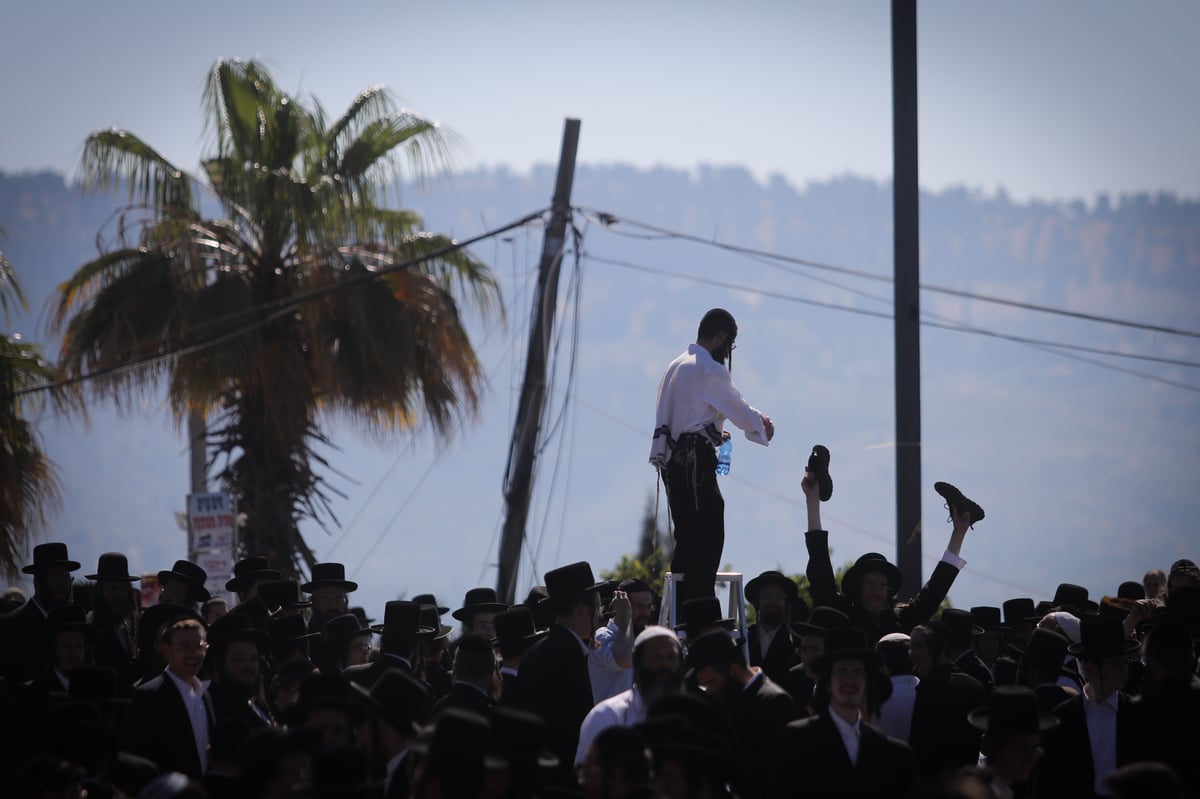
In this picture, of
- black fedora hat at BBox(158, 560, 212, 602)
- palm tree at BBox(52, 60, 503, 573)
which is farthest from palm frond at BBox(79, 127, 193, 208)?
black fedora hat at BBox(158, 560, 212, 602)

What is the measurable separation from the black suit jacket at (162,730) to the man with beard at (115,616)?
1.38 m

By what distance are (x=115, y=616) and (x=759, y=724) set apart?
16.7 feet

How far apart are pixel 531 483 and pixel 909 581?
5580mm

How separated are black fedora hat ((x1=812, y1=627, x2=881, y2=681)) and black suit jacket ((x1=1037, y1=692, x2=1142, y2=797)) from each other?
0.92 m

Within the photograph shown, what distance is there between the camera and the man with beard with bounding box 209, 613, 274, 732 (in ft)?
25.9

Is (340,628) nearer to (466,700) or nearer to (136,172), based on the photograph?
(466,700)

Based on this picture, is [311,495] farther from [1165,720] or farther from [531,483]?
[1165,720]

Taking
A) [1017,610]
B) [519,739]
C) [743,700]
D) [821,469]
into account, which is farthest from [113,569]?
[1017,610]

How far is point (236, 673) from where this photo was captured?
8.02 m

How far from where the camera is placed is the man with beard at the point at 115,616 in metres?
9.28

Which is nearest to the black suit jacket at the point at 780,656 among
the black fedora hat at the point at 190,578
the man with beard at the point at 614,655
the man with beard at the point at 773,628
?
the man with beard at the point at 773,628

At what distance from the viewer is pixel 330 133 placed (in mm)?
17344

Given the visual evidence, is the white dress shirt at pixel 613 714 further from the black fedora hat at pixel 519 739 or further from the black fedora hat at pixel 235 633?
the black fedora hat at pixel 235 633

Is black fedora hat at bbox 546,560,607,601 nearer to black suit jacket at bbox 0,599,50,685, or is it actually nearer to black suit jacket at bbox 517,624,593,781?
black suit jacket at bbox 517,624,593,781
